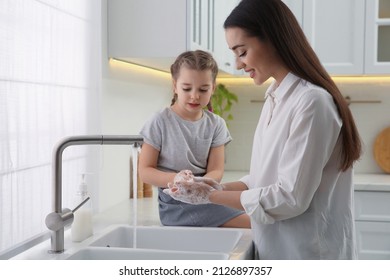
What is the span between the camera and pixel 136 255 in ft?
4.72

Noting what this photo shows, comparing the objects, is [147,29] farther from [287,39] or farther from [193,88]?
[287,39]

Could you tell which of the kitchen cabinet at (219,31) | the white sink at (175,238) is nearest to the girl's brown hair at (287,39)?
the white sink at (175,238)

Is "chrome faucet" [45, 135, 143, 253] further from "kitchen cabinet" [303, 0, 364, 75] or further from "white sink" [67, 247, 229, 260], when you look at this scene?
"kitchen cabinet" [303, 0, 364, 75]

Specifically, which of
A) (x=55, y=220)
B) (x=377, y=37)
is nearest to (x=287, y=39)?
(x=55, y=220)

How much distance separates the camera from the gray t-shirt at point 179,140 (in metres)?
1.76

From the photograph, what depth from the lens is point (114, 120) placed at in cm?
240

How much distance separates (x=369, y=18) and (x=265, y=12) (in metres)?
2.01

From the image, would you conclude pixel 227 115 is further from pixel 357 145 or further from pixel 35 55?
pixel 357 145

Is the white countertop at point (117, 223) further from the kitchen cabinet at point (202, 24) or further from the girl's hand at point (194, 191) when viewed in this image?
the kitchen cabinet at point (202, 24)

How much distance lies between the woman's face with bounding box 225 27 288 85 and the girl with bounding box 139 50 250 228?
1.16 ft

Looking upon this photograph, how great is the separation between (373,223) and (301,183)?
73.7 inches

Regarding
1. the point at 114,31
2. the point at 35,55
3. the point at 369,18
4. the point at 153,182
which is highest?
the point at 369,18

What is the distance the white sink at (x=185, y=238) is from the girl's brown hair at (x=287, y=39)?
0.50m
